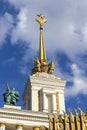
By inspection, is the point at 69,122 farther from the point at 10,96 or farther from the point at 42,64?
the point at 42,64

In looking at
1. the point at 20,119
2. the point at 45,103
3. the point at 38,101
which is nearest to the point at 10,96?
the point at 20,119

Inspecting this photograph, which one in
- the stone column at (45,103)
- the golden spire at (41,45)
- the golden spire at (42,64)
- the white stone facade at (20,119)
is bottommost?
the white stone facade at (20,119)

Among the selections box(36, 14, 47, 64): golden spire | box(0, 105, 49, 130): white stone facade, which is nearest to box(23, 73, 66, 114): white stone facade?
box(36, 14, 47, 64): golden spire

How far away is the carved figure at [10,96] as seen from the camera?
41750 mm

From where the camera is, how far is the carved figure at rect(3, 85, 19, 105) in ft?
137

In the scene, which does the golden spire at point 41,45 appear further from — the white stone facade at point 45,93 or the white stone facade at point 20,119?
the white stone facade at point 20,119

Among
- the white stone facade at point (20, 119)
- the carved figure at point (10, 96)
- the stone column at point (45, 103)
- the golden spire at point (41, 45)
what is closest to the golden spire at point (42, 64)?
the golden spire at point (41, 45)

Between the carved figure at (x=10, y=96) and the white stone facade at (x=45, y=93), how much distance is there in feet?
7.52

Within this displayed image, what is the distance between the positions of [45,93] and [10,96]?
163 inches

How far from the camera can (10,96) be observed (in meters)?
42.1

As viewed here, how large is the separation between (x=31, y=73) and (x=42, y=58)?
2.24 m

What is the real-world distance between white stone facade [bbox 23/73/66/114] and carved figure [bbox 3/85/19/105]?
7.52ft

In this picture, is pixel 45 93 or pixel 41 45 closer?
pixel 45 93

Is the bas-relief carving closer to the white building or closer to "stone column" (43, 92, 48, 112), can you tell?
the white building
